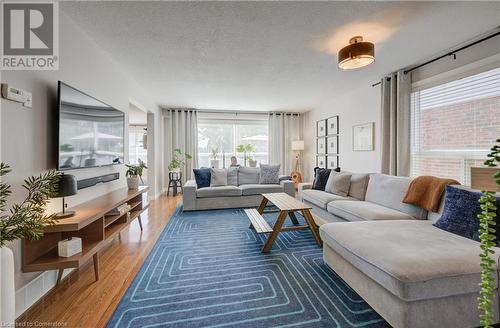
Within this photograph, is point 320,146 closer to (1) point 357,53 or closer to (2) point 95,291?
(1) point 357,53

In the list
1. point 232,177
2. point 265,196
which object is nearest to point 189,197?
point 232,177

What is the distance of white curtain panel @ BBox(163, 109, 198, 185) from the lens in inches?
245

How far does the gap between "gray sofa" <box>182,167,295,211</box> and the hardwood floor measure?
1.35 m

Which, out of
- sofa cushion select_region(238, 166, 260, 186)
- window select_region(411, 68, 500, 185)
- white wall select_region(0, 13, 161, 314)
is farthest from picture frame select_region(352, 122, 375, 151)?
white wall select_region(0, 13, 161, 314)

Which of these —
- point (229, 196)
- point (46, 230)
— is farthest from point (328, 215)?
point (46, 230)

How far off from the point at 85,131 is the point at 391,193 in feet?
11.6

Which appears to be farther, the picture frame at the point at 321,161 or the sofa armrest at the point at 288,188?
the picture frame at the point at 321,161

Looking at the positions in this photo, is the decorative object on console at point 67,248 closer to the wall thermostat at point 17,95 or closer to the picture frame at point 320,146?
the wall thermostat at point 17,95

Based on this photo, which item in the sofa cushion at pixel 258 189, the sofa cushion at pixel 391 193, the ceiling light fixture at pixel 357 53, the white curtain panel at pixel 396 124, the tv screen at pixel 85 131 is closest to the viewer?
the tv screen at pixel 85 131

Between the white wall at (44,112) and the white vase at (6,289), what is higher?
the white wall at (44,112)

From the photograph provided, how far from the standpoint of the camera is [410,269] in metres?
1.28

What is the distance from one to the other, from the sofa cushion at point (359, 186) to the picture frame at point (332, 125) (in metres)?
2.04

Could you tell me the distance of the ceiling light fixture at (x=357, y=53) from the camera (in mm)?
2314

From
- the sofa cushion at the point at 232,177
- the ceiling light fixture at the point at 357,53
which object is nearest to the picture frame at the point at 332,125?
the sofa cushion at the point at 232,177
